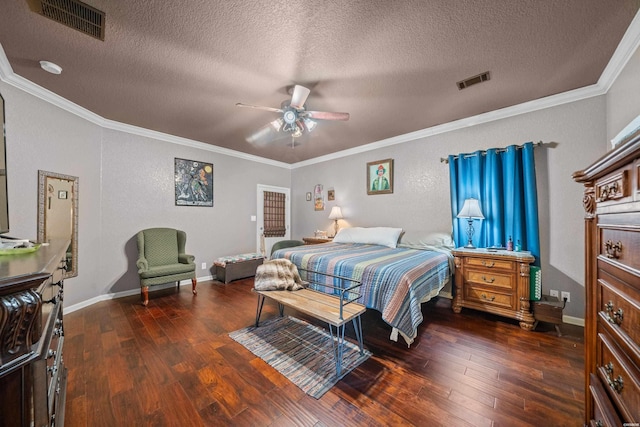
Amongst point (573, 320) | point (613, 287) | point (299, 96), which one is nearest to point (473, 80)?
point (299, 96)

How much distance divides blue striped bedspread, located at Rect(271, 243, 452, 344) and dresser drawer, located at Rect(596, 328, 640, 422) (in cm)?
110

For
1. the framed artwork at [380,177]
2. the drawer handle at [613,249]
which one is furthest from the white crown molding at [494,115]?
the drawer handle at [613,249]

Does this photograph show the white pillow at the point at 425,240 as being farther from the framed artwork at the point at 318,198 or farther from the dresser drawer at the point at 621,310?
the dresser drawer at the point at 621,310

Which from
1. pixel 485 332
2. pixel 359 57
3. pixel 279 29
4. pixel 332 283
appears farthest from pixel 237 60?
pixel 485 332

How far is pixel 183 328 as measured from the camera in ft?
8.38

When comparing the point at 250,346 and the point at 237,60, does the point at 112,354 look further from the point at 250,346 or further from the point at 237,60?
the point at 237,60

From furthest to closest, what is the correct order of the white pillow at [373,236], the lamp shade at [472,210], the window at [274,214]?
the window at [274,214], the white pillow at [373,236], the lamp shade at [472,210]

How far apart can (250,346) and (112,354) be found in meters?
1.17

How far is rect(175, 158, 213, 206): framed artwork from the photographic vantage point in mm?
4146

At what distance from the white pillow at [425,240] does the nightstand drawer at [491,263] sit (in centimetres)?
53

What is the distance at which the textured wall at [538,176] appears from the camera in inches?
103

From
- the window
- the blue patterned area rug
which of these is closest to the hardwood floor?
the blue patterned area rug

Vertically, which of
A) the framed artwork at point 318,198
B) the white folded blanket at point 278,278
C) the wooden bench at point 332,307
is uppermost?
the framed artwork at point 318,198

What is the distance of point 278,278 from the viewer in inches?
98.8
